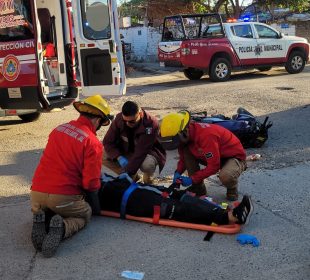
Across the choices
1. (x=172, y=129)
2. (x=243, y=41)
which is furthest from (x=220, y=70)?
(x=172, y=129)

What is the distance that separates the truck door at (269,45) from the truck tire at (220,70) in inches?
48.9

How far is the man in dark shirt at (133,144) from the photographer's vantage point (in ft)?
16.5

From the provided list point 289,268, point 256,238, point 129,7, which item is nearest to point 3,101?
point 256,238

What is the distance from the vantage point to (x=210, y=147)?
457cm

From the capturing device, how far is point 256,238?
13.1 feet

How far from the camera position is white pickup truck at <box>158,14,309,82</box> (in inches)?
575

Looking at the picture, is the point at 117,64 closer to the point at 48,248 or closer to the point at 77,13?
the point at 77,13

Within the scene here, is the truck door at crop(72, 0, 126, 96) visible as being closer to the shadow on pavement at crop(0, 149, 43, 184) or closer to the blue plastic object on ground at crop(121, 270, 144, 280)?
the shadow on pavement at crop(0, 149, 43, 184)

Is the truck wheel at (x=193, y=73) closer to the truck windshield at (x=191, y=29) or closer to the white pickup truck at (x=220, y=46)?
the white pickup truck at (x=220, y=46)

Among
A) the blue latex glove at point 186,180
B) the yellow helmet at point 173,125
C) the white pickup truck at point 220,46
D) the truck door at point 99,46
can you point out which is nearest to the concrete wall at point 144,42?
the white pickup truck at point 220,46

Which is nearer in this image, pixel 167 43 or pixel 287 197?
pixel 287 197

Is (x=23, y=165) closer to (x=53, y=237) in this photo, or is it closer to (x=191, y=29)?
(x=53, y=237)

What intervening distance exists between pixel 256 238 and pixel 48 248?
5.47 feet

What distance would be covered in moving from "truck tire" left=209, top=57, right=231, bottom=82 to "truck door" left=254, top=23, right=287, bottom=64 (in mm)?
1243
